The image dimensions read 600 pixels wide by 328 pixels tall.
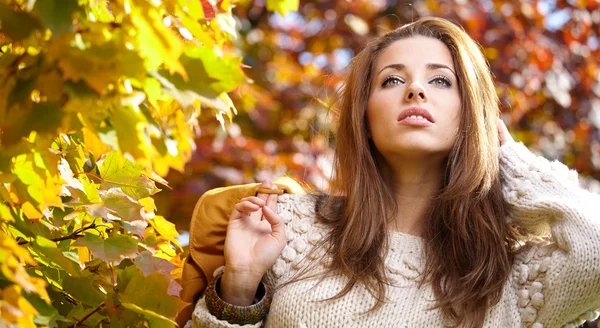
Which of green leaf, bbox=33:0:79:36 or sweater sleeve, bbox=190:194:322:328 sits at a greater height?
green leaf, bbox=33:0:79:36

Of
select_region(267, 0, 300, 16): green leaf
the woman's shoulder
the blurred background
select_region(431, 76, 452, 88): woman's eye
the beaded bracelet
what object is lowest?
the blurred background

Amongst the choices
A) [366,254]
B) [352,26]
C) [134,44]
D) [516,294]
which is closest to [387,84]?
[366,254]

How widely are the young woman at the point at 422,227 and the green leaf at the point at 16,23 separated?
1028 millimetres

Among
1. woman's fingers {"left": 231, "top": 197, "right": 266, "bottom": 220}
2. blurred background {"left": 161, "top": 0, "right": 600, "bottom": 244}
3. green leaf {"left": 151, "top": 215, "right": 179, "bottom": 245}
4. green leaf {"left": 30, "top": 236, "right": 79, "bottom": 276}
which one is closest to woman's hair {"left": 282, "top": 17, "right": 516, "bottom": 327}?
woman's fingers {"left": 231, "top": 197, "right": 266, "bottom": 220}

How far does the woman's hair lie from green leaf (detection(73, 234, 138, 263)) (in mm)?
675

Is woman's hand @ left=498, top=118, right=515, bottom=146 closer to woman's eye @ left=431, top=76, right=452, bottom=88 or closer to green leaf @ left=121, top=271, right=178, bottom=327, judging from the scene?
woman's eye @ left=431, top=76, right=452, bottom=88

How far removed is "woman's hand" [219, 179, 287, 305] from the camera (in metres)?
2.11

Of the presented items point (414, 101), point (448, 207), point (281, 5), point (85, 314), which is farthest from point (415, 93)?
point (85, 314)

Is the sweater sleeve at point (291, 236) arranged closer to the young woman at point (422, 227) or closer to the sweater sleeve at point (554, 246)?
the young woman at point (422, 227)

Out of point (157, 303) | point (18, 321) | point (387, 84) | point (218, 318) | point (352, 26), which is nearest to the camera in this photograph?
point (18, 321)

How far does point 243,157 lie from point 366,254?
2.99 meters

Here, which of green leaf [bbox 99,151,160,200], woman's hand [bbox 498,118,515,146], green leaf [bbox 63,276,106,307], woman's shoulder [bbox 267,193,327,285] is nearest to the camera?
green leaf [bbox 63,276,106,307]

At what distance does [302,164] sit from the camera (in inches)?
209

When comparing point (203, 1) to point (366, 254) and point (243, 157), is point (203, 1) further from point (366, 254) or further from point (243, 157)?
point (243, 157)
